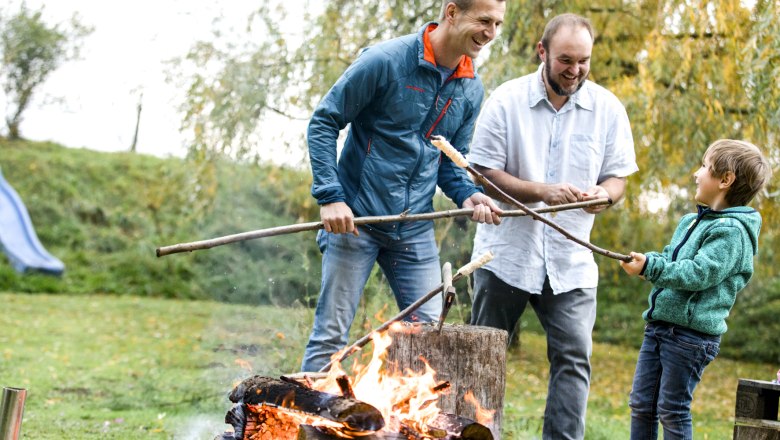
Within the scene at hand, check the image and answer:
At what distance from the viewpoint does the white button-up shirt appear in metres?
4.00

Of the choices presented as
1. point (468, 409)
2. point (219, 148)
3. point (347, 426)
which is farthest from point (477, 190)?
point (219, 148)

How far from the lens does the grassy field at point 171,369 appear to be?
6.16 metres

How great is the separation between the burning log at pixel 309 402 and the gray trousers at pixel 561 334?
3.89 ft

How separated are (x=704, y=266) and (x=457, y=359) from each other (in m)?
0.97

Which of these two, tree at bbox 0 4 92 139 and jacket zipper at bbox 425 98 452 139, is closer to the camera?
jacket zipper at bbox 425 98 452 139

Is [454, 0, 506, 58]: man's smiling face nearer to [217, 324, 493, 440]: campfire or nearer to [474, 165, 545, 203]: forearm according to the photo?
[474, 165, 545, 203]: forearm

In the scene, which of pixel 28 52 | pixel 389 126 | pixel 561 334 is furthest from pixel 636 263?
pixel 28 52

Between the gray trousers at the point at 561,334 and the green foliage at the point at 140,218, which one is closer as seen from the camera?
the gray trousers at the point at 561,334

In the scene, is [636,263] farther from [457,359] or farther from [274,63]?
[274,63]

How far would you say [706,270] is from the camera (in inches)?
140

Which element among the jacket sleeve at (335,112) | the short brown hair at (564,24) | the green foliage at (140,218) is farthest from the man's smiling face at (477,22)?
the green foliage at (140,218)

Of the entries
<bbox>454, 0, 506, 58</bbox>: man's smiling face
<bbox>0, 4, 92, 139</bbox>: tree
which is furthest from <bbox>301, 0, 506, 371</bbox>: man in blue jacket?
<bbox>0, 4, 92, 139</bbox>: tree

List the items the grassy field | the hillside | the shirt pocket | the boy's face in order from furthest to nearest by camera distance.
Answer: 1. the hillside
2. the grassy field
3. the shirt pocket
4. the boy's face

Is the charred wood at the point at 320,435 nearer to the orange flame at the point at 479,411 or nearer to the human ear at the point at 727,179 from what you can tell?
the orange flame at the point at 479,411
